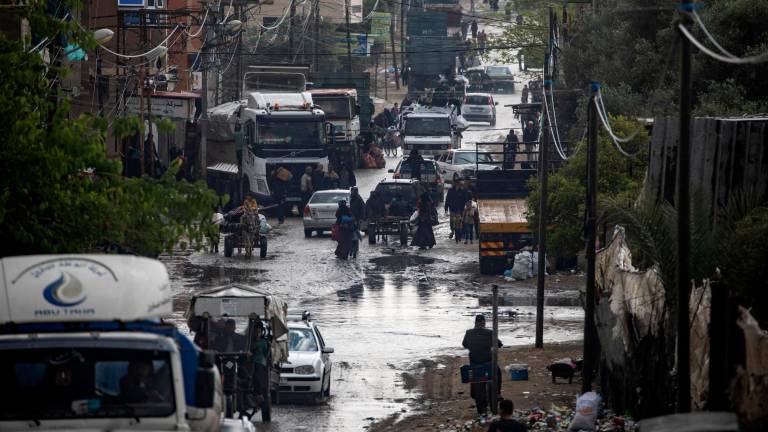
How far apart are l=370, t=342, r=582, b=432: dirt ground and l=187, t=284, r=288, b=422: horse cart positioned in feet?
5.66

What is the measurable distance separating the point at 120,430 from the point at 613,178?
789 inches

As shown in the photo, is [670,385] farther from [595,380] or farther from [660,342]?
[595,380]

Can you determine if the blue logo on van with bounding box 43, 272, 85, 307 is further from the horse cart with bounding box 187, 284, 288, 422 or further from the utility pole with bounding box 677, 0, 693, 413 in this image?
the horse cart with bounding box 187, 284, 288, 422

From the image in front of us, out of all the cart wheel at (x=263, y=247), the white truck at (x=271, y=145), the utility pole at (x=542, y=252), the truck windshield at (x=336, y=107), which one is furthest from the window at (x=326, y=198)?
the utility pole at (x=542, y=252)

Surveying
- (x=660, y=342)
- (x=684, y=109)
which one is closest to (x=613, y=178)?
(x=660, y=342)

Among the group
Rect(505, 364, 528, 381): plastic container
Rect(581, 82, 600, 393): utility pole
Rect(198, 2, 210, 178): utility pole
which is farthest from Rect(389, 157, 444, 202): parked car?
Rect(581, 82, 600, 393): utility pole

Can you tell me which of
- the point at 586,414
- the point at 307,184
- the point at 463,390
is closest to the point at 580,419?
the point at 586,414

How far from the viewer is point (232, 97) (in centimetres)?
6769

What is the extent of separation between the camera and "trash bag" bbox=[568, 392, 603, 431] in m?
16.8

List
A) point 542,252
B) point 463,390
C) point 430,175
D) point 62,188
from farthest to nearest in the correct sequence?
point 430,175 < point 542,252 < point 463,390 < point 62,188

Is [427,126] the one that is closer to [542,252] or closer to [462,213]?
[462,213]

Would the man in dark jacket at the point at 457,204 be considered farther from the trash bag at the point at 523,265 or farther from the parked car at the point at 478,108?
the parked car at the point at 478,108

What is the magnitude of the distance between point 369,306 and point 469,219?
35.2 ft

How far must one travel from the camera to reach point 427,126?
2272 inches
